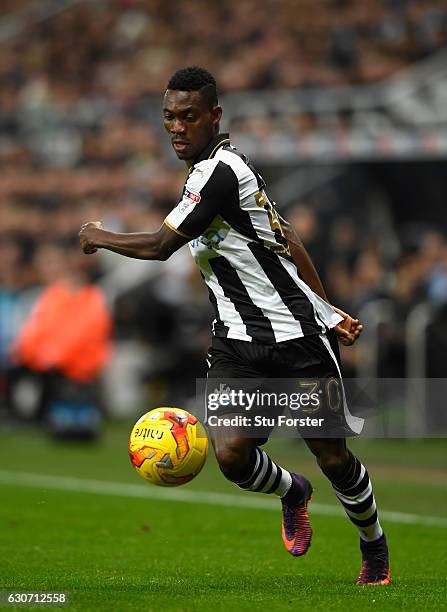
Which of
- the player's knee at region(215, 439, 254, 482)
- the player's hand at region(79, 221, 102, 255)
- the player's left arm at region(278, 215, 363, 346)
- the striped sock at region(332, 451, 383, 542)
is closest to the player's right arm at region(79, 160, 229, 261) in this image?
the player's hand at region(79, 221, 102, 255)

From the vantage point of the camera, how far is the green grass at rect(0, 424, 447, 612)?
600 cm

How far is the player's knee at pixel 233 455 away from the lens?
6.31m

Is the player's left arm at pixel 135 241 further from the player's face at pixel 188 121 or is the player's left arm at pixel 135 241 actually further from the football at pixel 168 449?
the football at pixel 168 449

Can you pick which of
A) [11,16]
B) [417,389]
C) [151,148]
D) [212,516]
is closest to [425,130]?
[417,389]

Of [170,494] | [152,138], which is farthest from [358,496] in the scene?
[152,138]

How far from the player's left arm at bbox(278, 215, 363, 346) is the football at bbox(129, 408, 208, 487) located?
0.88m

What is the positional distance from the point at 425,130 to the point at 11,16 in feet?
48.9

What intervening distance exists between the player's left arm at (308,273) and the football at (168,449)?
877 mm

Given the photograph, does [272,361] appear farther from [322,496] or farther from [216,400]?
Answer: [322,496]

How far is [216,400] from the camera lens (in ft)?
20.9

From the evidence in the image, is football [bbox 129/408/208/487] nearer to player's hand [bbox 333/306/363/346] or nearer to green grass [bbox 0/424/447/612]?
green grass [bbox 0/424/447/612]

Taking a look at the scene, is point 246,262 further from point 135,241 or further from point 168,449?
point 168,449


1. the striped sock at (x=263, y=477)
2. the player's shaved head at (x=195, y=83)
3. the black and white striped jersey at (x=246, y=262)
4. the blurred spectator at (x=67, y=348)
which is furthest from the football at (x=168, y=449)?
the blurred spectator at (x=67, y=348)

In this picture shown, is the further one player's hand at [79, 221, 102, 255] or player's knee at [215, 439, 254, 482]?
player's knee at [215, 439, 254, 482]
